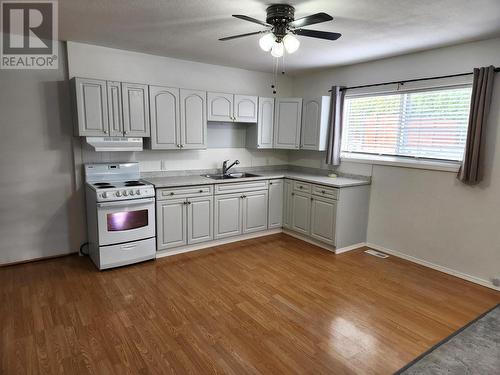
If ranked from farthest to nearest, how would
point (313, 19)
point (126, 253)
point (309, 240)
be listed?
point (309, 240) < point (126, 253) < point (313, 19)

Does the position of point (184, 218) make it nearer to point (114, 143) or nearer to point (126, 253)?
point (126, 253)

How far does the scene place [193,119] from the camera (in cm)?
421

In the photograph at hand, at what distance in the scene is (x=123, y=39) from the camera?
11.5 feet

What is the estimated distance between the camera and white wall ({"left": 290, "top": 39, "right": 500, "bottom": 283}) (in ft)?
10.8

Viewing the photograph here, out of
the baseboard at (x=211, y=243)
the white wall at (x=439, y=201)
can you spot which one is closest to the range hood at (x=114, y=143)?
the baseboard at (x=211, y=243)

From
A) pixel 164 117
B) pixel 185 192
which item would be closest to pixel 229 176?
pixel 185 192

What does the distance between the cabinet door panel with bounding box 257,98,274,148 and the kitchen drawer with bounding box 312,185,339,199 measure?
3.61ft

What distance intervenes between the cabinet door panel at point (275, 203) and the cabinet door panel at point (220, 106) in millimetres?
1172

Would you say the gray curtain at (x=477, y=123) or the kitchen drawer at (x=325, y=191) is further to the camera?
the kitchen drawer at (x=325, y=191)

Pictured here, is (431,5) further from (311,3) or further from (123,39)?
(123,39)

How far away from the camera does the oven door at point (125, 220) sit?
3.45 m

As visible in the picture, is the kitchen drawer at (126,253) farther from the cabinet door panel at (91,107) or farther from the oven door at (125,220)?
the cabinet door panel at (91,107)

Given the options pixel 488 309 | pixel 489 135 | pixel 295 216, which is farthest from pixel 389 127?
pixel 488 309

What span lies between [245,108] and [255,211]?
4.93 feet
